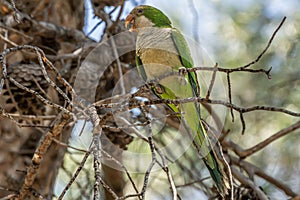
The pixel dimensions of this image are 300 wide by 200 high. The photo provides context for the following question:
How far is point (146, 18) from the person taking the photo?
2.23 m

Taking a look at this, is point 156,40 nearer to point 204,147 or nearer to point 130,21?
point 130,21

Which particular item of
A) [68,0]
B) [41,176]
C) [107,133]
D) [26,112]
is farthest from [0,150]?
[68,0]

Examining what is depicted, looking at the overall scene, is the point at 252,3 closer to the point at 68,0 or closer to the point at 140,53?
the point at 68,0

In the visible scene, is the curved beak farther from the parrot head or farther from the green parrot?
the green parrot

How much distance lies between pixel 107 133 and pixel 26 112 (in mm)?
404

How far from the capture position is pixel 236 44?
3650 mm

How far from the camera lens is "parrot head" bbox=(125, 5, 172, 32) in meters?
2.20

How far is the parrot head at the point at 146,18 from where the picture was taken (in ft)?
7.21

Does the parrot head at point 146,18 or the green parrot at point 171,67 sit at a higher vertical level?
the parrot head at point 146,18

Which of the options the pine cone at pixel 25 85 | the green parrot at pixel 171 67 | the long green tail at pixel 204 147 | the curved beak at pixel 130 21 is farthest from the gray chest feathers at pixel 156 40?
the pine cone at pixel 25 85

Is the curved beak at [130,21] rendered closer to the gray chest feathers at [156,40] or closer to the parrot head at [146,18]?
the parrot head at [146,18]

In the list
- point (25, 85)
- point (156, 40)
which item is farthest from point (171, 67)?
point (25, 85)

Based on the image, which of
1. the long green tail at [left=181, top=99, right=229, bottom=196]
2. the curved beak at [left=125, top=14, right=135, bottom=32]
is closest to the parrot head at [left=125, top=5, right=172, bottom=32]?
the curved beak at [left=125, top=14, right=135, bottom=32]

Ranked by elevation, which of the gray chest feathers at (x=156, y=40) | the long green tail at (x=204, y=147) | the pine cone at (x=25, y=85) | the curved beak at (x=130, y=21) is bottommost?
the long green tail at (x=204, y=147)
